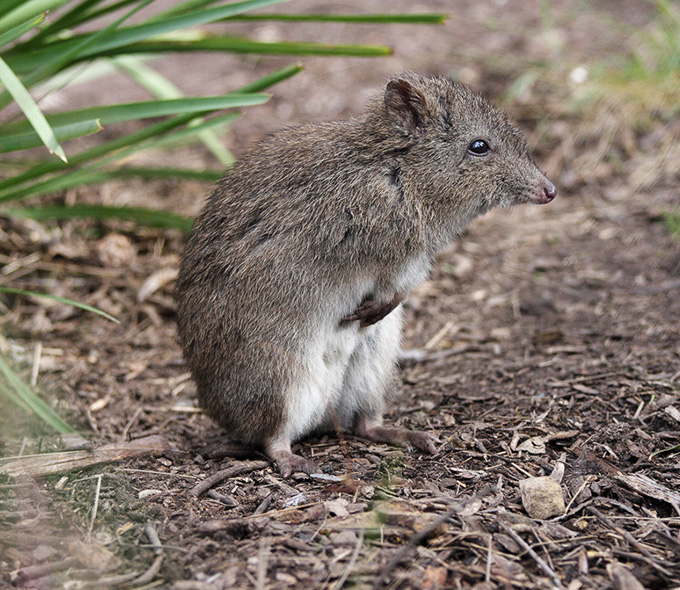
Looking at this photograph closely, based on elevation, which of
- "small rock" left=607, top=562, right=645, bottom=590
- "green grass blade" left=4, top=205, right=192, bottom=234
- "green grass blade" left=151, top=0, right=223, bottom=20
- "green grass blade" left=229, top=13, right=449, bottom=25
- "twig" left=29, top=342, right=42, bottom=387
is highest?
"green grass blade" left=151, top=0, right=223, bottom=20

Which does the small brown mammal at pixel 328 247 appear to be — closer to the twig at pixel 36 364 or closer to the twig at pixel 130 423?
the twig at pixel 130 423

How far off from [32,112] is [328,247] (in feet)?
5.10

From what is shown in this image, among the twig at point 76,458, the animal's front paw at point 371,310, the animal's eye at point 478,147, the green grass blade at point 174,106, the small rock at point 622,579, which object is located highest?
the green grass blade at point 174,106

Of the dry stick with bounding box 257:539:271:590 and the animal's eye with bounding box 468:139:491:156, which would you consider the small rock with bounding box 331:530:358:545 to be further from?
the animal's eye with bounding box 468:139:491:156

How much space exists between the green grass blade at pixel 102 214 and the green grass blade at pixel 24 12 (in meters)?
1.91

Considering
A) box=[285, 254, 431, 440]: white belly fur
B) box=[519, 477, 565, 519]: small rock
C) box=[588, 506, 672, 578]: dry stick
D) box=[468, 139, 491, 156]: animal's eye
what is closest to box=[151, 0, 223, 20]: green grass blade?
box=[468, 139, 491, 156]: animal's eye

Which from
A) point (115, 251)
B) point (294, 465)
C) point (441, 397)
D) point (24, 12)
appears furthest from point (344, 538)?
point (115, 251)

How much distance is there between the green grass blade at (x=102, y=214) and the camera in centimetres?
629

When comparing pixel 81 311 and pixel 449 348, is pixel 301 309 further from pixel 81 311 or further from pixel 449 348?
pixel 81 311

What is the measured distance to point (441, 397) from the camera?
4.95 meters

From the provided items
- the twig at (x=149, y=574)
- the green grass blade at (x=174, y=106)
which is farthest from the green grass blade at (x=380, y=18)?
the twig at (x=149, y=574)

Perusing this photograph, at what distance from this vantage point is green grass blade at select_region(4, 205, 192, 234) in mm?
6289

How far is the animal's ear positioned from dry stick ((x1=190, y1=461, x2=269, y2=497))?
1962 mm

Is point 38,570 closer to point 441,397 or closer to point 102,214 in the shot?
point 441,397
